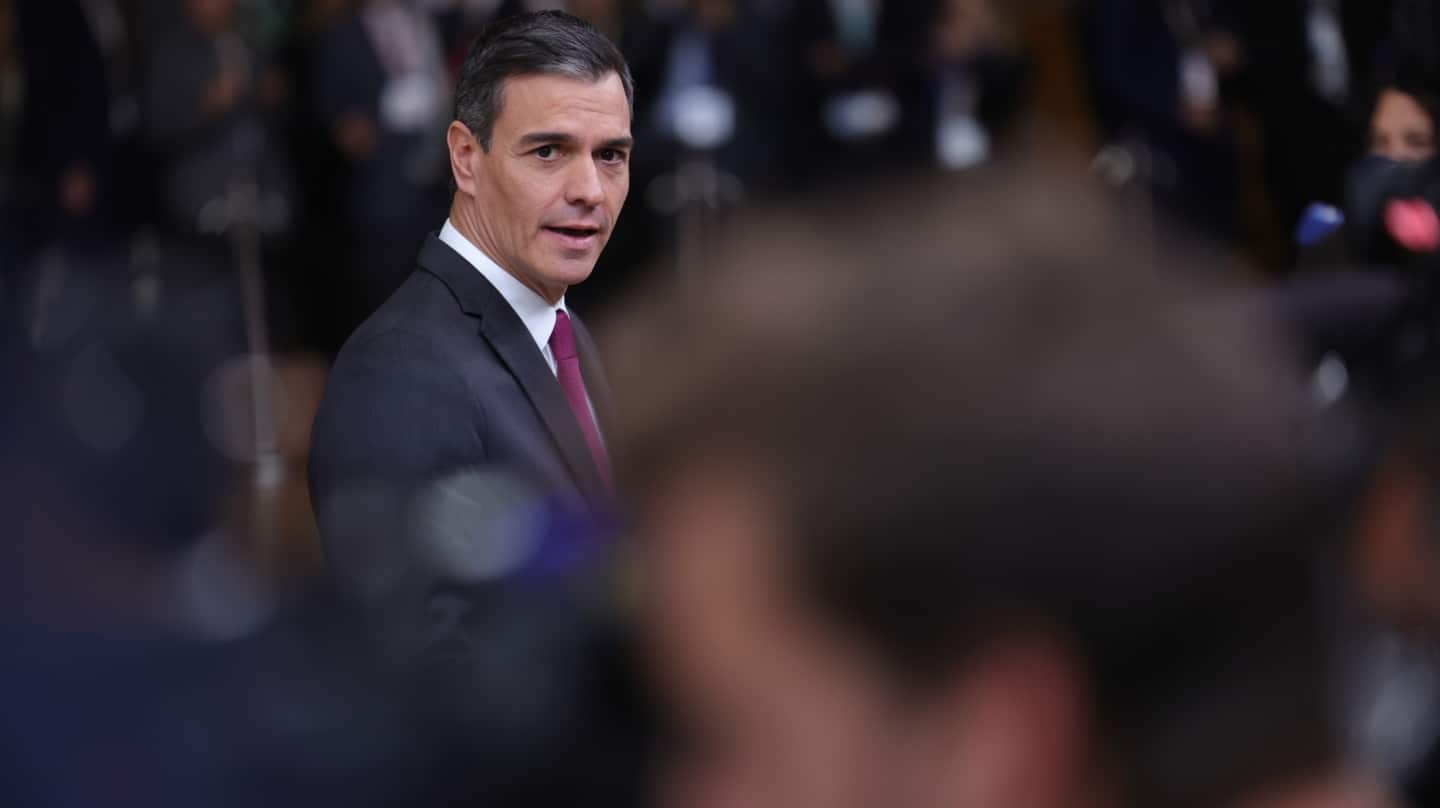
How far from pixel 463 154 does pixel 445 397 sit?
558 mm

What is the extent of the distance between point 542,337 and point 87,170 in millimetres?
4875

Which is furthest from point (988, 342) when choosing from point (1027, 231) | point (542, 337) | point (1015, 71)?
point (1015, 71)

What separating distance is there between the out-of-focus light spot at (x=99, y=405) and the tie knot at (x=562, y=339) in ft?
3.77

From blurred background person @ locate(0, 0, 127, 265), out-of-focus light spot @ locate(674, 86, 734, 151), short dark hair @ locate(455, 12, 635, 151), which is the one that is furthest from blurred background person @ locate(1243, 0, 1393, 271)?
short dark hair @ locate(455, 12, 635, 151)

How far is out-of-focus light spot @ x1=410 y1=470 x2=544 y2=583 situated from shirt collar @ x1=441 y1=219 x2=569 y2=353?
4.97ft

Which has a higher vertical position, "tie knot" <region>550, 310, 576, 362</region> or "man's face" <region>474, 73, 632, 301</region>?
"man's face" <region>474, 73, 632, 301</region>

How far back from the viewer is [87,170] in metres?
6.96

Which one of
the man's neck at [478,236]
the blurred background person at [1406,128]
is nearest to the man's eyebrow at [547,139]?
the man's neck at [478,236]

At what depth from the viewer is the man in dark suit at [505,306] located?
7.37 feet

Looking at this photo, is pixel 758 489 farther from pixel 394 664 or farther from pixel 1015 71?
pixel 1015 71

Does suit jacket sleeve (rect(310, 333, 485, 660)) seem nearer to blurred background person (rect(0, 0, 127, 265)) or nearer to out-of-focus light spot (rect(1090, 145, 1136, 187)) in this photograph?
blurred background person (rect(0, 0, 127, 265))

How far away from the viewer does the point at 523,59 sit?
8.80ft

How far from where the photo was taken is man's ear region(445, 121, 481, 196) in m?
2.72

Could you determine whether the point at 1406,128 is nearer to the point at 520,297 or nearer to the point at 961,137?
the point at 520,297
